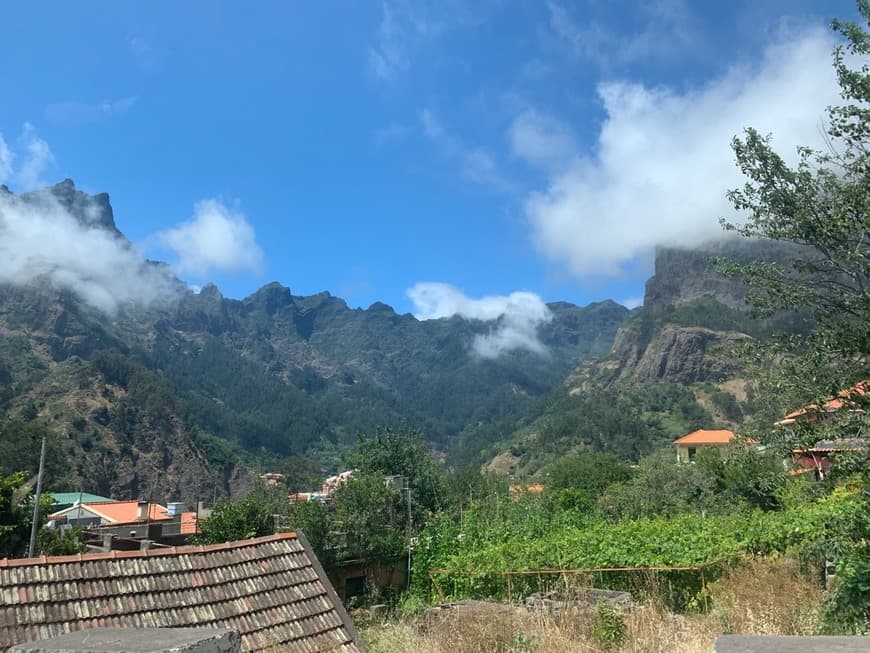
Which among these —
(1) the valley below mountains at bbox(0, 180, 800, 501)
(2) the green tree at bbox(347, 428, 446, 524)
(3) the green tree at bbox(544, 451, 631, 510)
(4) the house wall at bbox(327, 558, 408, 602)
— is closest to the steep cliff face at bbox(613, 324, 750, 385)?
(1) the valley below mountains at bbox(0, 180, 800, 501)

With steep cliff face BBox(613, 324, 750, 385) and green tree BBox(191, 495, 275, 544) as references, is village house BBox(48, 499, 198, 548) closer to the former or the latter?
green tree BBox(191, 495, 275, 544)

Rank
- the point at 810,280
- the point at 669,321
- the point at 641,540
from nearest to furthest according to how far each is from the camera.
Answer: the point at 810,280, the point at 641,540, the point at 669,321

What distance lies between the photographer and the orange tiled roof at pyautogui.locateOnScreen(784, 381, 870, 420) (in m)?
6.28

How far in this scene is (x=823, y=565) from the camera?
8.15 meters

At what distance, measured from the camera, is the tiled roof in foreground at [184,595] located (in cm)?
462

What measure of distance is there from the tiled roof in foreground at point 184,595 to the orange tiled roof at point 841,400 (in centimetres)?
514

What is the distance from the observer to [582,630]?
5.15 meters

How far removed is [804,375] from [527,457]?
319ft

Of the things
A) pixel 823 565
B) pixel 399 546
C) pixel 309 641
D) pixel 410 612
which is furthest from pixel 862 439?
pixel 399 546

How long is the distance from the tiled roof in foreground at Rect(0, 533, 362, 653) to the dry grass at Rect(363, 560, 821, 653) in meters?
0.71

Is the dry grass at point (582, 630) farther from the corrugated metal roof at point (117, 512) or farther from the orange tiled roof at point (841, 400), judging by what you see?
the corrugated metal roof at point (117, 512)

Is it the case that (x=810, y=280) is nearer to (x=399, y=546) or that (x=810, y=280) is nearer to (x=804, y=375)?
(x=804, y=375)

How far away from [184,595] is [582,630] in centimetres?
327

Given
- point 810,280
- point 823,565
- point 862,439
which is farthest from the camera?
point 823,565
